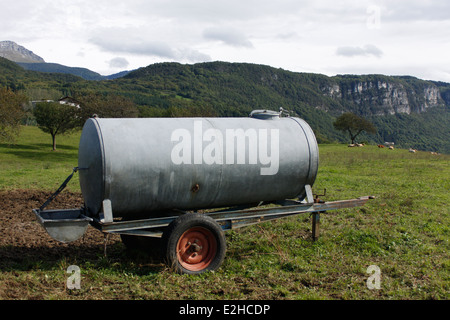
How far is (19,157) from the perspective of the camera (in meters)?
38.0

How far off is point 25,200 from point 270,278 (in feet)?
30.3

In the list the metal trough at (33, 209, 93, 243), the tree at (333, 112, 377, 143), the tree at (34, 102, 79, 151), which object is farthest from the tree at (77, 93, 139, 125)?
the tree at (333, 112, 377, 143)

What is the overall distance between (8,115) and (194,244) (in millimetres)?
33531

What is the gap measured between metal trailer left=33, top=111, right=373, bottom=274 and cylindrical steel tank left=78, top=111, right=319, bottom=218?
2 centimetres

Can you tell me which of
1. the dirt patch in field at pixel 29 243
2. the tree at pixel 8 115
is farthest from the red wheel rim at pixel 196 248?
the tree at pixel 8 115

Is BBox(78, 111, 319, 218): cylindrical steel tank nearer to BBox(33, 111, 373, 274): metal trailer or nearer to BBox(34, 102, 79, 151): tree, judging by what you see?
BBox(33, 111, 373, 274): metal trailer

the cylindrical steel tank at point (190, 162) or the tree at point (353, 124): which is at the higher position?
the tree at point (353, 124)

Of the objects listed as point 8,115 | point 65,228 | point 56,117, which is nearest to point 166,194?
point 65,228

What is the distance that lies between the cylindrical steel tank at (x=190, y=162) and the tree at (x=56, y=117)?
40340mm

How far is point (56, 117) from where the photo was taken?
44812 mm

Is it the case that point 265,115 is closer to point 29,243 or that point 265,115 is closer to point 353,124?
point 29,243

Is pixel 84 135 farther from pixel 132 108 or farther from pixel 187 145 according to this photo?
pixel 132 108

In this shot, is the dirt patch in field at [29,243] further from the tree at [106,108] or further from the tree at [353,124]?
the tree at [353,124]

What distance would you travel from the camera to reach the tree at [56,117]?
44750 millimetres
